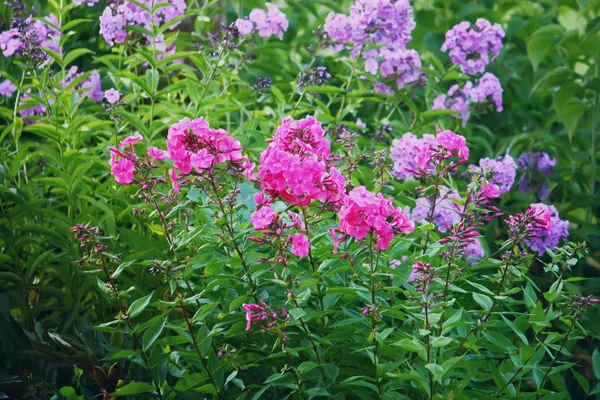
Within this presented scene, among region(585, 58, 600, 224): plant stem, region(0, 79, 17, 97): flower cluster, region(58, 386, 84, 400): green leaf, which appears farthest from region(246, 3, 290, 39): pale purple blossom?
region(58, 386, 84, 400): green leaf

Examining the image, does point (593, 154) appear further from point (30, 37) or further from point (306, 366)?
point (30, 37)

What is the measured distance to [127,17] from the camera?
304 cm

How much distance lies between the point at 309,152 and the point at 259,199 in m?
0.16

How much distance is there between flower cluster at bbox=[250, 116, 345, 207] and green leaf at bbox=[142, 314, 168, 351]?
1.49 ft

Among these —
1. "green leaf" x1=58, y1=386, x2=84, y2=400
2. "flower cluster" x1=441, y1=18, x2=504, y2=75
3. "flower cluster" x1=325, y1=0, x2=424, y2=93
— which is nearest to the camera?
"green leaf" x1=58, y1=386, x2=84, y2=400

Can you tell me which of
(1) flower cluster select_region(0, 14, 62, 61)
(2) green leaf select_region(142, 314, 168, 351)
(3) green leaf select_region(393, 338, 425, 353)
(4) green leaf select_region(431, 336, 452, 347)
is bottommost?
(2) green leaf select_region(142, 314, 168, 351)

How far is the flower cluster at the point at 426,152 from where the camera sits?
204 cm

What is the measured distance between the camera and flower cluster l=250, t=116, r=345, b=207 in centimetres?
183

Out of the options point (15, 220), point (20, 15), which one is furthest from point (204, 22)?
point (15, 220)

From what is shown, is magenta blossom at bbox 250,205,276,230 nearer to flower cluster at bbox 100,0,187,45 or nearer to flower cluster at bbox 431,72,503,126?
flower cluster at bbox 100,0,187,45

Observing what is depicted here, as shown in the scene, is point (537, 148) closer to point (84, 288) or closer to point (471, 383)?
point (471, 383)

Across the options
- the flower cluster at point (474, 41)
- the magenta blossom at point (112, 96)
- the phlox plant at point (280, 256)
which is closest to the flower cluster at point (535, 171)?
the phlox plant at point (280, 256)

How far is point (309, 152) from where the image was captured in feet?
6.30

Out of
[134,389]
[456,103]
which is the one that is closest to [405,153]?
[456,103]
